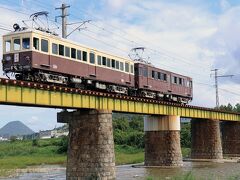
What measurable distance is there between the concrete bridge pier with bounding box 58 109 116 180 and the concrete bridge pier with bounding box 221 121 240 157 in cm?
4167

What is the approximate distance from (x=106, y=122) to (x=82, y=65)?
4.82 m

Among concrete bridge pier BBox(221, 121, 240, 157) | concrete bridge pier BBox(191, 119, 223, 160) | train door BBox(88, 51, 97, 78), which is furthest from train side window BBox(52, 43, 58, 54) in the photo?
concrete bridge pier BBox(221, 121, 240, 157)

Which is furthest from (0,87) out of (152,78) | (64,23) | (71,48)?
(152,78)

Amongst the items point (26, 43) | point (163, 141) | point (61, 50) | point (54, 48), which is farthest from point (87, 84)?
point (163, 141)

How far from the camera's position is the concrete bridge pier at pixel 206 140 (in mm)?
64375

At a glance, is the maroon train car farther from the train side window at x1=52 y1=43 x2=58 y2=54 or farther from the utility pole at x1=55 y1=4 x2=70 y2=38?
the train side window at x1=52 y1=43 x2=58 y2=54

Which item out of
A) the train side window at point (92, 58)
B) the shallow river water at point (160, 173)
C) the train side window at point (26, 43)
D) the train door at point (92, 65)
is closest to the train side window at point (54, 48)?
the train side window at point (26, 43)

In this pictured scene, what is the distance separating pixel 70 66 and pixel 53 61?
2.15 m

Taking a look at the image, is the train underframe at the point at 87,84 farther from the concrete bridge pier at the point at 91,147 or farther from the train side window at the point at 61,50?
the concrete bridge pier at the point at 91,147

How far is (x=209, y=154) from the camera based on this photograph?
211ft

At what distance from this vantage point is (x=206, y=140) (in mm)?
65062

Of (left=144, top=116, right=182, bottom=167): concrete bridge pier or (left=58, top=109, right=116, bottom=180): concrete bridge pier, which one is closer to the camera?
(left=58, top=109, right=116, bottom=180): concrete bridge pier

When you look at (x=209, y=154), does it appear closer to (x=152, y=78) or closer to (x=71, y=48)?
(x=152, y=78)

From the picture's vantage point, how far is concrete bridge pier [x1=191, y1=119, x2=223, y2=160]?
211ft
